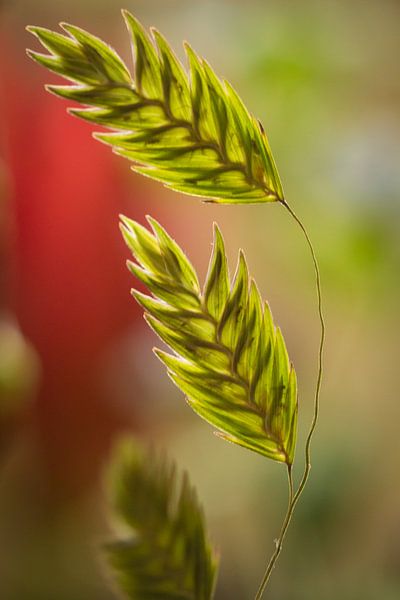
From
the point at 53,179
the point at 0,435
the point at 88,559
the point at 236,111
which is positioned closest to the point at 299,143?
the point at 53,179

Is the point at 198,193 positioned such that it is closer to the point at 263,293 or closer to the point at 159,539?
the point at 159,539

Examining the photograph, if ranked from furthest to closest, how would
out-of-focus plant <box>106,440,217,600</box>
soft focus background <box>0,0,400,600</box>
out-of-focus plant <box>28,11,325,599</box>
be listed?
soft focus background <box>0,0,400,600</box>, out-of-focus plant <box>106,440,217,600</box>, out-of-focus plant <box>28,11,325,599</box>

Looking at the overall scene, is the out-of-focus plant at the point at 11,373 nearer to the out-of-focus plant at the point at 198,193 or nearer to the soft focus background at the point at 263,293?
the soft focus background at the point at 263,293

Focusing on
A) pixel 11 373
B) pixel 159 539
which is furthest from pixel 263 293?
pixel 159 539

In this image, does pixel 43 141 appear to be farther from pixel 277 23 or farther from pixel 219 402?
pixel 219 402

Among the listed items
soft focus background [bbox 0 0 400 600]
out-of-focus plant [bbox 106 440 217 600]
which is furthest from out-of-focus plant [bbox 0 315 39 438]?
out-of-focus plant [bbox 106 440 217 600]

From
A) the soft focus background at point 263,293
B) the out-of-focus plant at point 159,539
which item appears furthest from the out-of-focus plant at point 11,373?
the out-of-focus plant at point 159,539

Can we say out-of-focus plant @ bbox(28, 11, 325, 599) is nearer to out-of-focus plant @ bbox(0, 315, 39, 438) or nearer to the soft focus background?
out-of-focus plant @ bbox(0, 315, 39, 438)
